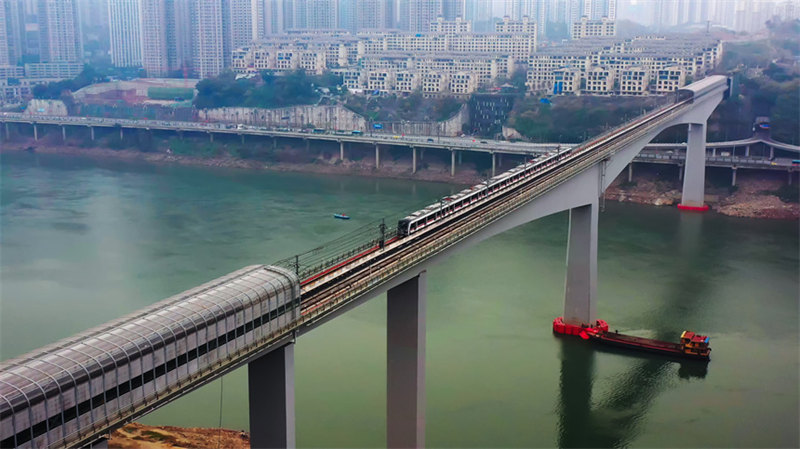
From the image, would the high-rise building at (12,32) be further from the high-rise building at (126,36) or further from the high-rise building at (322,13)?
the high-rise building at (322,13)

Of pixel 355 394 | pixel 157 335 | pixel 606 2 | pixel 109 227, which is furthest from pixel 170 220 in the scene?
pixel 606 2

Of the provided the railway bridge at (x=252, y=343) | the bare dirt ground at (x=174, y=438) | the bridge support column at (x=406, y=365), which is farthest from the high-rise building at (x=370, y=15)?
the bridge support column at (x=406, y=365)

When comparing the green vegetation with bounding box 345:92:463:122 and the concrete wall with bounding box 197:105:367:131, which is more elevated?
the green vegetation with bounding box 345:92:463:122

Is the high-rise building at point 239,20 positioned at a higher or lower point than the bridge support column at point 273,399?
higher

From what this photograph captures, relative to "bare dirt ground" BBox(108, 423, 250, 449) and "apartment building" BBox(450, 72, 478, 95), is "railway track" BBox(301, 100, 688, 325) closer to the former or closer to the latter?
"bare dirt ground" BBox(108, 423, 250, 449)

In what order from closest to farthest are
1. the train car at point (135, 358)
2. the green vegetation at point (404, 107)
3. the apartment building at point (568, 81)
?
the train car at point (135, 358), the apartment building at point (568, 81), the green vegetation at point (404, 107)

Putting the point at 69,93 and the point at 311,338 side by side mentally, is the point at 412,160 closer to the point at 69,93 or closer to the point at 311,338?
the point at 311,338

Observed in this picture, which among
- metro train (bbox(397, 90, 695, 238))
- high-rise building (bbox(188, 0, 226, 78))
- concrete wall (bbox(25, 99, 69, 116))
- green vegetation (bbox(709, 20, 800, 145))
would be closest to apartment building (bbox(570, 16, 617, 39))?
green vegetation (bbox(709, 20, 800, 145))
